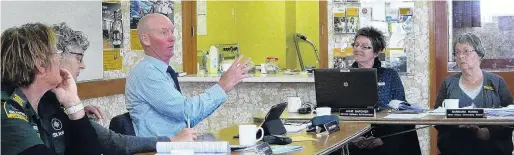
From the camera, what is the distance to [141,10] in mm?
6332

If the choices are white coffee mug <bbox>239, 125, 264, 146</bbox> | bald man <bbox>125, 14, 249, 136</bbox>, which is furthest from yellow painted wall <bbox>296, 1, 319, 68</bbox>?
white coffee mug <bbox>239, 125, 264, 146</bbox>

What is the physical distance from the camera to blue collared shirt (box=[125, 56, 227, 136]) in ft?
12.6

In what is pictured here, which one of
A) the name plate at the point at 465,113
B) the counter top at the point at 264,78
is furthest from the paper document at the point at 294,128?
the counter top at the point at 264,78

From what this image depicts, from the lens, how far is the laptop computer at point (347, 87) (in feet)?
15.7

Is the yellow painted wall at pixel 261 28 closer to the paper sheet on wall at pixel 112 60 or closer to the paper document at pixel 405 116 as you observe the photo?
the paper sheet on wall at pixel 112 60

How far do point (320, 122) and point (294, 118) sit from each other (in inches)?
27.2

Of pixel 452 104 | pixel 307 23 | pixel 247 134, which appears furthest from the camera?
pixel 307 23

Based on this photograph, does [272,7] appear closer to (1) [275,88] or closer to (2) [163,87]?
(1) [275,88]

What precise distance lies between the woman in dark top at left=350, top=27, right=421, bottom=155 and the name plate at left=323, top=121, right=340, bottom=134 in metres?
0.92

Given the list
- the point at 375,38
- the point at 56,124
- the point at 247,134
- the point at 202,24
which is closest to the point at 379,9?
the point at 375,38

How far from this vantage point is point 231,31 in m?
8.09

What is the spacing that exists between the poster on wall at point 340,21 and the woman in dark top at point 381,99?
4.60ft

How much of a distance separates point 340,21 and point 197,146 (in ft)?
13.2

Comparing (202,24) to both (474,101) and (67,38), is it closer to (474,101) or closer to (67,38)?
(474,101)
